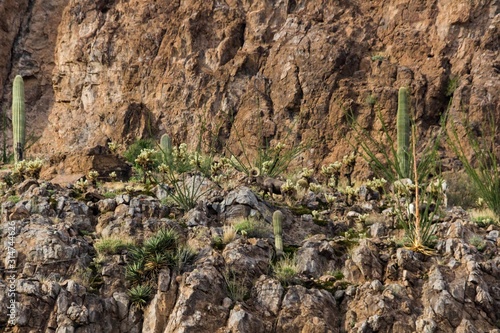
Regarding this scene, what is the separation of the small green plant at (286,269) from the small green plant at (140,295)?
2124 mm

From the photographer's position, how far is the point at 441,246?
52.8ft

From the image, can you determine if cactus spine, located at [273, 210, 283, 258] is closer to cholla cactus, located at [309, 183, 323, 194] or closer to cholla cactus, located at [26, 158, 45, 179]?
cholla cactus, located at [309, 183, 323, 194]

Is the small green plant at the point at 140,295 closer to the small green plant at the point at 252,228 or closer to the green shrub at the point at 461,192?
the small green plant at the point at 252,228

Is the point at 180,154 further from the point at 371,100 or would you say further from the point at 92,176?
the point at 371,100

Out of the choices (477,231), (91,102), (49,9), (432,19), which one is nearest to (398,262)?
(477,231)

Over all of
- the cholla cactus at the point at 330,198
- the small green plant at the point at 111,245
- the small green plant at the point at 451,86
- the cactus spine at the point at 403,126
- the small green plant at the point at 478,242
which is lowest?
the small green plant at the point at 111,245

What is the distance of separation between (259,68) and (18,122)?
7.57 metres

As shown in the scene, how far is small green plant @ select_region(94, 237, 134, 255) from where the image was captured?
1570cm

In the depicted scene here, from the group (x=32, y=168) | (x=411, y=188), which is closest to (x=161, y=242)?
(x=32, y=168)

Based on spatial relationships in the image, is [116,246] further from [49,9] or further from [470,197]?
[49,9]

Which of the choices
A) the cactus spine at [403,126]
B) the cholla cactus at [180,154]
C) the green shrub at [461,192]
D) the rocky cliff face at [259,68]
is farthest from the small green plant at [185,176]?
the green shrub at [461,192]

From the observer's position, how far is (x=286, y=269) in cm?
1529

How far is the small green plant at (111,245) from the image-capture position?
51.5 feet

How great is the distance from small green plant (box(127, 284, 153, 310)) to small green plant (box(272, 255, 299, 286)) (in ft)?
6.97
